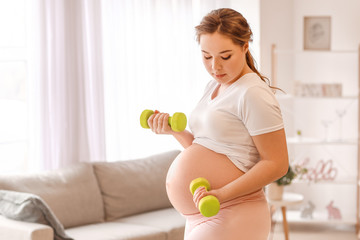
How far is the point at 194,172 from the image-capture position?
176 centimetres

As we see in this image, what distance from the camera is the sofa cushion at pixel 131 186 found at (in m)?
4.00

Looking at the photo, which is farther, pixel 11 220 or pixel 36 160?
pixel 36 160

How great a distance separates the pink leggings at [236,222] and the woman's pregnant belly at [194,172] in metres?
0.07

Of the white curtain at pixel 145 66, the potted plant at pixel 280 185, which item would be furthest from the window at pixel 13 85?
the potted plant at pixel 280 185

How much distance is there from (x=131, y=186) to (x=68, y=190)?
0.52 meters

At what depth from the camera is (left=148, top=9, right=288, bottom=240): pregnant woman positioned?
1.64m

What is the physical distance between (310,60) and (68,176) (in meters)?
2.64

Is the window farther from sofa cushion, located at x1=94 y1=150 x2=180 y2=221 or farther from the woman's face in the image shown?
the woman's face

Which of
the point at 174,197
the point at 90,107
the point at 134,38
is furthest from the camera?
the point at 134,38

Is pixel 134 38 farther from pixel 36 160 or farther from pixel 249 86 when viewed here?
pixel 249 86

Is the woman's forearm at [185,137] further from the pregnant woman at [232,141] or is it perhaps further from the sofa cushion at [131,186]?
the sofa cushion at [131,186]

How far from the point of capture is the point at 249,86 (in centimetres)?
166

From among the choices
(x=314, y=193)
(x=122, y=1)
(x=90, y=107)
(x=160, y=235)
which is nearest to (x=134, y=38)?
(x=122, y=1)

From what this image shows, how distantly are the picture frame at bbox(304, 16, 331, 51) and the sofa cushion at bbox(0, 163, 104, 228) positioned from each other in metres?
2.24
